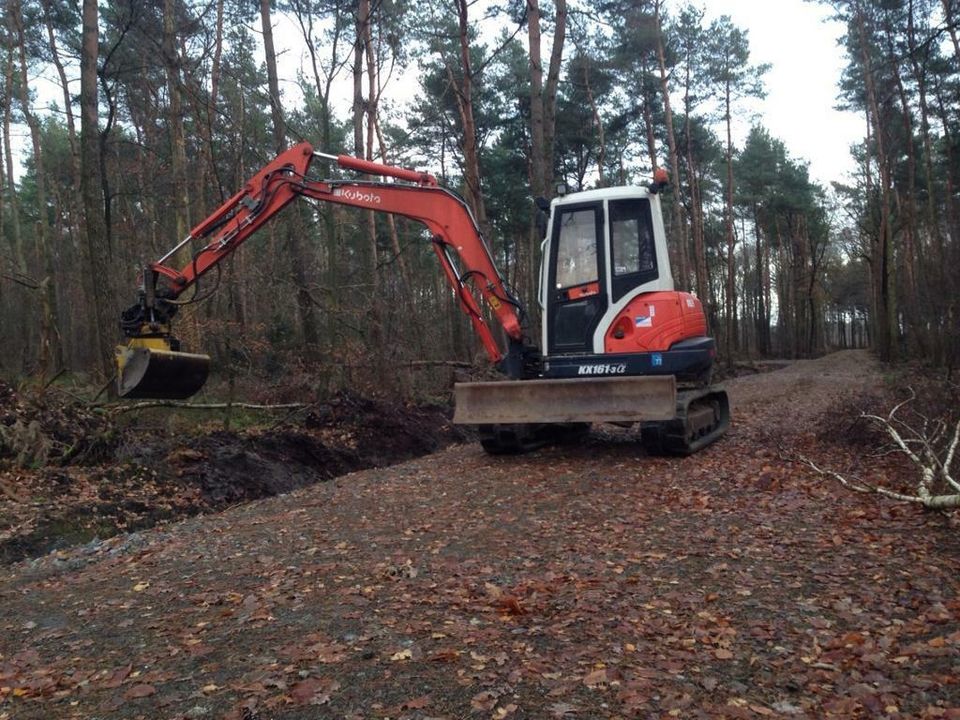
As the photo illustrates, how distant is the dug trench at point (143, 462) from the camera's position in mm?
8328

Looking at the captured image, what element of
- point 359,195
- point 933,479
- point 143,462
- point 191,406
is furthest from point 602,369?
point 191,406

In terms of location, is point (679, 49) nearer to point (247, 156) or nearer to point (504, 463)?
point (247, 156)

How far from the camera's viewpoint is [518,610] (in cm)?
433

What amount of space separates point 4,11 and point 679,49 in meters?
20.5

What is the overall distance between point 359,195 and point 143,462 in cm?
466

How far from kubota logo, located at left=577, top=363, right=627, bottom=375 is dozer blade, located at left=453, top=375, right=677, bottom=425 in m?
0.31

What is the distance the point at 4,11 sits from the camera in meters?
20.6

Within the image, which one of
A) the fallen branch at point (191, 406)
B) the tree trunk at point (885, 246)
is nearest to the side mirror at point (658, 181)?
the fallen branch at point (191, 406)

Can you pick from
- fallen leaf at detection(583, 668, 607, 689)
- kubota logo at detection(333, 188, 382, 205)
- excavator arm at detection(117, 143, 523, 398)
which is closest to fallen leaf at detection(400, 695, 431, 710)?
fallen leaf at detection(583, 668, 607, 689)

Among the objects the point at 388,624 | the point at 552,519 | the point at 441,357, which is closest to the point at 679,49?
the point at 441,357

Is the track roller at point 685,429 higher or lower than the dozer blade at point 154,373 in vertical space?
lower

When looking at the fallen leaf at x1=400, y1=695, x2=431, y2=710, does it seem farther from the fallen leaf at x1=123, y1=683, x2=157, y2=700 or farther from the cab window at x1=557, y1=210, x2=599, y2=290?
the cab window at x1=557, y1=210, x2=599, y2=290

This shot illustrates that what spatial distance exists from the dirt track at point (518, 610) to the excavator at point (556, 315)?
3.76 ft

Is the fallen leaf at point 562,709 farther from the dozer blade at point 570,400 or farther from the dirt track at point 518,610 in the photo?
the dozer blade at point 570,400
